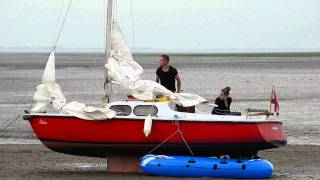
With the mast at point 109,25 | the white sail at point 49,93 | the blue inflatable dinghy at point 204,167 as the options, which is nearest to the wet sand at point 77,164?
the blue inflatable dinghy at point 204,167

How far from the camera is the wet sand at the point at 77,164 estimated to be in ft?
51.5

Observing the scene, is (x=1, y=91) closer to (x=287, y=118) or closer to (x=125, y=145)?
(x=287, y=118)

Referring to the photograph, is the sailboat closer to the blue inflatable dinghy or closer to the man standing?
the blue inflatable dinghy

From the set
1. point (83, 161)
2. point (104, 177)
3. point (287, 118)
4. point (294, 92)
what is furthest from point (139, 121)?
point (294, 92)

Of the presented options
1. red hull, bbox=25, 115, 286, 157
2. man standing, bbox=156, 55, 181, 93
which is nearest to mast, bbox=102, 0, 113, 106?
red hull, bbox=25, 115, 286, 157

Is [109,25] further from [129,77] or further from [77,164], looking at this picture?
[77,164]

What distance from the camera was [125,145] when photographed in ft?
50.8

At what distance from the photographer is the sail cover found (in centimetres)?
1570

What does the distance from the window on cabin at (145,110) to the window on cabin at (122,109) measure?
13cm

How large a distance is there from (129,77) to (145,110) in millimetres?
1098

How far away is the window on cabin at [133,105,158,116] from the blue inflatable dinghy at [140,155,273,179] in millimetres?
827

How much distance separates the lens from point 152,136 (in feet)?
50.1

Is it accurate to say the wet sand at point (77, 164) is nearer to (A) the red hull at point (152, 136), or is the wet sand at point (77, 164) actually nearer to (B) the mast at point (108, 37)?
(A) the red hull at point (152, 136)

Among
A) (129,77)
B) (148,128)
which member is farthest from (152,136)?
(129,77)
